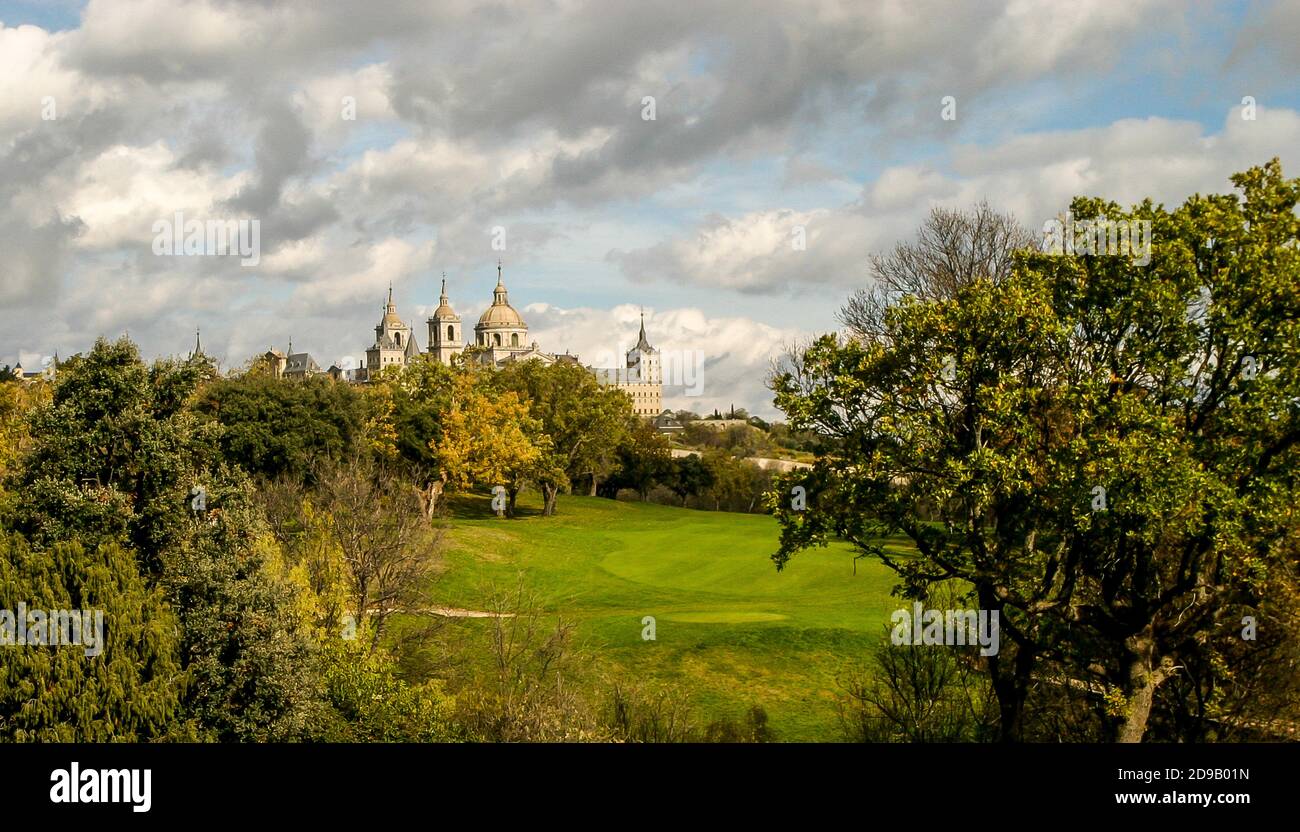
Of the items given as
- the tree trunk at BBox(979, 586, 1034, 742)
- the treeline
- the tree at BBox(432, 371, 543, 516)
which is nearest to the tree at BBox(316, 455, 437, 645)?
the treeline

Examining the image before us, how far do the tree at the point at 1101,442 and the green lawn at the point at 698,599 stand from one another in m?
6.17

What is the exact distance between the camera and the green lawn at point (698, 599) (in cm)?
3206

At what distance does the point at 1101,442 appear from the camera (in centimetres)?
1670

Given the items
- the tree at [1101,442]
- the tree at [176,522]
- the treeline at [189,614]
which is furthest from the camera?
the tree at [176,522]

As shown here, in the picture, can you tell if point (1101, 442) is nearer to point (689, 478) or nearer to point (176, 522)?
point (176, 522)

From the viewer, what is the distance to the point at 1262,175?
58.2 ft

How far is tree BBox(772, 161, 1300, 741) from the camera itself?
16.8 metres

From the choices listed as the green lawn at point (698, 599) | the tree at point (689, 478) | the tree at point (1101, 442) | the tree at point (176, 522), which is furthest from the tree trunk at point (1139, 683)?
the tree at point (689, 478)

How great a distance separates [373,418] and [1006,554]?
49.0 metres

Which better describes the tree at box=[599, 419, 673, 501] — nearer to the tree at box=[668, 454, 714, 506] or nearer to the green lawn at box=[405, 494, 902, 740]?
the tree at box=[668, 454, 714, 506]

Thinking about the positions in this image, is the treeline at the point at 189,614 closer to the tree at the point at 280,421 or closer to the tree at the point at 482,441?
the tree at the point at 280,421
